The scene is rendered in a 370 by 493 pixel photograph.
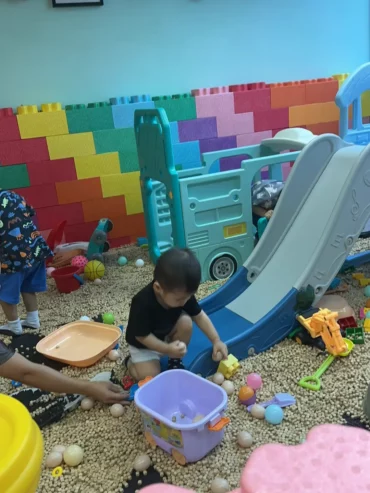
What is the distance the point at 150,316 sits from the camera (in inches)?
56.8

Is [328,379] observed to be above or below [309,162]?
below

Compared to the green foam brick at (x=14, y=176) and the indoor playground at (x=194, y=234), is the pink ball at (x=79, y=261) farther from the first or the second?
the green foam brick at (x=14, y=176)

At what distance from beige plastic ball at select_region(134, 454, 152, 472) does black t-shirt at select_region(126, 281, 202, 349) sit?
35cm

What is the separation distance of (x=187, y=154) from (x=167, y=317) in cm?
173

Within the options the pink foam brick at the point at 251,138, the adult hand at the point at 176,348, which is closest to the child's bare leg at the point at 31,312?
the adult hand at the point at 176,348

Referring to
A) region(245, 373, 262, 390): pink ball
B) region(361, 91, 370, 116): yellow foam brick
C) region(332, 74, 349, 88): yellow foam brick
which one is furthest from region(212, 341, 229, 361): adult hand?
region(361, 91, 370, 116): yellow foam brick

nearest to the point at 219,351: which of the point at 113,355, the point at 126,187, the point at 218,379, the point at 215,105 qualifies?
the point at 218,379

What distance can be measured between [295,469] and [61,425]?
0.85 meters

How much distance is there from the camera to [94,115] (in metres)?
2.79

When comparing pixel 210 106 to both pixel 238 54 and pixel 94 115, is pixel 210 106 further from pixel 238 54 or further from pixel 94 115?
pixel 94 115

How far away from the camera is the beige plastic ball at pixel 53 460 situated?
1.25 metres

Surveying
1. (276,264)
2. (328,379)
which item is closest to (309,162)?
(276,264)

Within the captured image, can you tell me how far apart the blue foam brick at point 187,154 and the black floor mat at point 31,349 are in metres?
1.49

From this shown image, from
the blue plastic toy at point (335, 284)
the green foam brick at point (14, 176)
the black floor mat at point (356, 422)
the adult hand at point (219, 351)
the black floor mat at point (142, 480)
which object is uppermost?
the green foam brick at point (14, 176)
